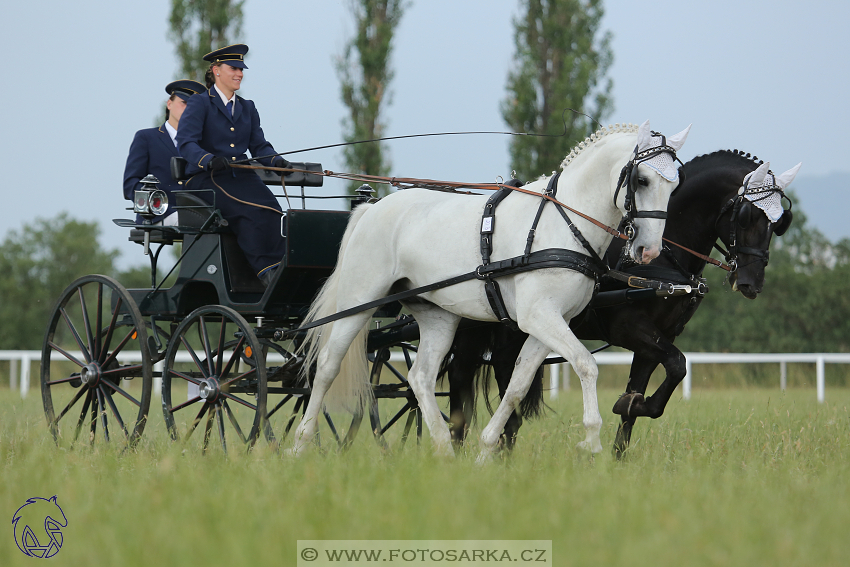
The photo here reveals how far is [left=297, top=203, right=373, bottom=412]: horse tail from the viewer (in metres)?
5.31

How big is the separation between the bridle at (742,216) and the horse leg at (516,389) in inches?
52.3

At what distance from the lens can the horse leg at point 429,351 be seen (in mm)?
4984

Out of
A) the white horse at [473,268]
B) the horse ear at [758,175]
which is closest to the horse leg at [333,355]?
the white horse at [473,268]

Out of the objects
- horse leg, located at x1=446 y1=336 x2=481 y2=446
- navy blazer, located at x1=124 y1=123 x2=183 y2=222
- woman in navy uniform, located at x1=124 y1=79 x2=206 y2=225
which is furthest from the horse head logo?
navy blazer, located at x1=124 y1=123 x2=183 y2=222

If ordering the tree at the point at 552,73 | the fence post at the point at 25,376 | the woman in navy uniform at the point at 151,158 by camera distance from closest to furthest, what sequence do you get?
Result: the woman in navy uniform at the point at 151,158
the fence post at the point at 25,376
the tree at the point at 552,73

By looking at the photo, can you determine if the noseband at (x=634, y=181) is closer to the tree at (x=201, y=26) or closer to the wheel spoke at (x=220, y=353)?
the wheel spoke at (x=220, y=353)

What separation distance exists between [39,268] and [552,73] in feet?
60.7

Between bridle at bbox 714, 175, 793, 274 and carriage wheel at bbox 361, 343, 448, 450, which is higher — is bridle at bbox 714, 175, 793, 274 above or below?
above

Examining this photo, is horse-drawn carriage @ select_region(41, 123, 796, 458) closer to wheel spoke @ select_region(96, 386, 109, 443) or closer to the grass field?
wheel spoke @ select_region(96, 386, 109, 443)

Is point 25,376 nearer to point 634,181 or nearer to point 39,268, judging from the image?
point 634,181

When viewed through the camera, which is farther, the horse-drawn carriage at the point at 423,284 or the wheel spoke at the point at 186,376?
the wheel spoke at the point at 186,376

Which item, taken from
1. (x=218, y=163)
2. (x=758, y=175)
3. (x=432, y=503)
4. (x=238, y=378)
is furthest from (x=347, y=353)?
(x=758, y=175)

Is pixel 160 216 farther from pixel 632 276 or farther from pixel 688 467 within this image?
pixel 688 467

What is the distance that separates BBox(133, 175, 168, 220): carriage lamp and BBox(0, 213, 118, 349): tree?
70.3 feet
